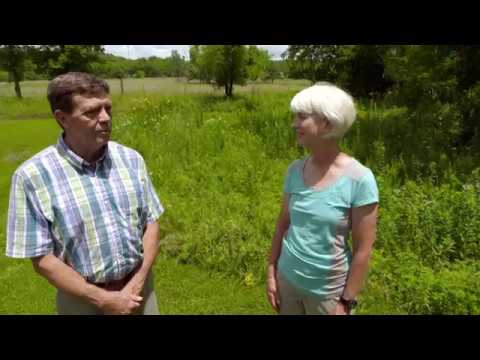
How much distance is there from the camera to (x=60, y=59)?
71.8ft

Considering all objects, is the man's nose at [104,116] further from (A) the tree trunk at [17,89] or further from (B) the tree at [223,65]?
(A) the tree trunk at [17,89]

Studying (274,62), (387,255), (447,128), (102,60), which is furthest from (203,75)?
(387,255)

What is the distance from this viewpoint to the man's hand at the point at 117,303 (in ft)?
6.86

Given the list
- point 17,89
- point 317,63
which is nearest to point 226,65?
point 317,63

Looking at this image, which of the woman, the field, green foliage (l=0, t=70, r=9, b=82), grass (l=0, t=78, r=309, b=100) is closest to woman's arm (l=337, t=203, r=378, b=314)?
the woman

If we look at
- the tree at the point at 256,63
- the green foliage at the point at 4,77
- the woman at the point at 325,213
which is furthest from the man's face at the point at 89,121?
the green foliage at the point at 4,77

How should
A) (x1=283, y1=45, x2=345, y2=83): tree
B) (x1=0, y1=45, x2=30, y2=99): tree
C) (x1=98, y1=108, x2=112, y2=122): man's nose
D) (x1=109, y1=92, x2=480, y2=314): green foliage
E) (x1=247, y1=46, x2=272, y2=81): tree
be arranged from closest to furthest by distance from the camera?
(x1=98, y1=108, x2=112, y2=122): man's nose
(x1=109, y1=92, x2=480, y2=314): green foliage
(x1=283, y1=45, x2=345, y2=83): tree
(x1=0, y1=45, x2=30, y2=99): tree
(x1=247, y1=46, x2=272, y2=81): tree

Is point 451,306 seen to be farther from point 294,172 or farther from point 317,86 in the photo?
point 317,86

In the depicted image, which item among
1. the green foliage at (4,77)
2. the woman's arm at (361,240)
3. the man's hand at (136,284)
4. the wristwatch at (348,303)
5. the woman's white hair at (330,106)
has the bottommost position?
the wristwatch at (348,303)

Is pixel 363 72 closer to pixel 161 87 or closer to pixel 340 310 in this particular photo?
pixel 161 87

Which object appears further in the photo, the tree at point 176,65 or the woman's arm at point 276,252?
the tree at point 176,65

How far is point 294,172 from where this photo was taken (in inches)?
86.7

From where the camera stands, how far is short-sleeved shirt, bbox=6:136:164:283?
6.34ft

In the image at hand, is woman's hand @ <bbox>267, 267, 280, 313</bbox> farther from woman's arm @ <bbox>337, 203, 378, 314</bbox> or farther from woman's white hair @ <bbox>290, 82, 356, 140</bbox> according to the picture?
woman's white hair @ <bbox>290, 82, 356, 140</bbox>
